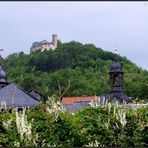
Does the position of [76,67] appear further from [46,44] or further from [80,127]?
[80,127]

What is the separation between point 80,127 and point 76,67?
3425 inches

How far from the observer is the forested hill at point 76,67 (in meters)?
83.2

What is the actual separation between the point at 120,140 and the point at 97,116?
1.96 ft

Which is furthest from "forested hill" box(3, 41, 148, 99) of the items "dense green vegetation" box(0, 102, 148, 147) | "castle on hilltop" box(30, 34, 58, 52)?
"dense green vegetation" box(0, 102, 148, 147)

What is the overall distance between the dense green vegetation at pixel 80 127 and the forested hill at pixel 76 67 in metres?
64.8

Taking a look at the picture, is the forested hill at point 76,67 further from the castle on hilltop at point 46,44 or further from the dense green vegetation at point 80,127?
the dense green vegetation at point 80,127

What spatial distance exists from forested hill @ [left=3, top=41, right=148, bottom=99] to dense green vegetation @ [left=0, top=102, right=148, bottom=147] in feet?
213

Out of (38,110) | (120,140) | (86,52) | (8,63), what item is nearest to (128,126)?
(120,140)

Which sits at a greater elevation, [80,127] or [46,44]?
[46,44]

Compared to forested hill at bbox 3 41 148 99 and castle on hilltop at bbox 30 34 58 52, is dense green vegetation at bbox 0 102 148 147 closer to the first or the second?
forested hill at bbox 3 41 148 99

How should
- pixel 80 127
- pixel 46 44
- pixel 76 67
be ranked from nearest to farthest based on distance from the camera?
pixel 80 127
pixel 76 67
pixel 46 44

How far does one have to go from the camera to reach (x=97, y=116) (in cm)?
929

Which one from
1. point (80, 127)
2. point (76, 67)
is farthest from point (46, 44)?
point (80, 127)

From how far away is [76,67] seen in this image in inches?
3794
